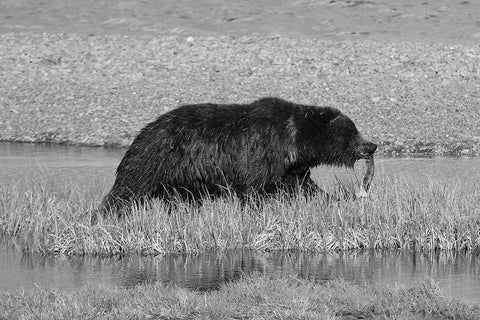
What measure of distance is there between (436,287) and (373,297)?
0.60 meters

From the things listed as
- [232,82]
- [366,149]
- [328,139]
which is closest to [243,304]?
[328,139]

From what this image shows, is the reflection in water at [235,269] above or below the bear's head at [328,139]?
below

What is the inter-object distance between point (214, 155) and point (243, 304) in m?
4.02

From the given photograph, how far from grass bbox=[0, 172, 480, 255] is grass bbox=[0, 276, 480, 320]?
7.60ft

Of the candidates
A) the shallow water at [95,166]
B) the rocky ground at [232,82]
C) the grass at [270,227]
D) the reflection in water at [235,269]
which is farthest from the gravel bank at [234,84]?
the reflection in water at [235,269]

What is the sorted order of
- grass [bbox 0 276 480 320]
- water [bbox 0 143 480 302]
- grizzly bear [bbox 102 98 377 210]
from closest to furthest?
grass [bbox 0 276 480 320], water [bbox 0 143 480 302], grizzly bear [bbox 102 98 377 210]

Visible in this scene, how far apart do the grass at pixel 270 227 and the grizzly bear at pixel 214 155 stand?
12.7 inches

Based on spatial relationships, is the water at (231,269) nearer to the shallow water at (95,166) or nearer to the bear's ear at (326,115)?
the bear's ear at (326,115)

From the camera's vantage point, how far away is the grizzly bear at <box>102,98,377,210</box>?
12.3m

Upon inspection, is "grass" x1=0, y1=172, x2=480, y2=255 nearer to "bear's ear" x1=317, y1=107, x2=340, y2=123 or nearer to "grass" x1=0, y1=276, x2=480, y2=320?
"bear's ear" x1=317, y1=107, x2=340, y2=123

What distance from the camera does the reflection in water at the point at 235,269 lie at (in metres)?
10.1

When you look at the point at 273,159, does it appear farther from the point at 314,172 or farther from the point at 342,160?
the point at 314,172

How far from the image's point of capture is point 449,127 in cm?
2269

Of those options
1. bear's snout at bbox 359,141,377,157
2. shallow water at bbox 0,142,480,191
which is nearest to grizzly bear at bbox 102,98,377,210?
bear's snout at bbox 359,141,377,157
